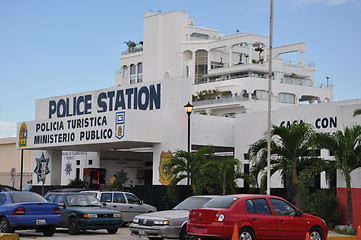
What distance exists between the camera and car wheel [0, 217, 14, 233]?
22422mm

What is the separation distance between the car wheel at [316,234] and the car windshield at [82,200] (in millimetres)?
8793

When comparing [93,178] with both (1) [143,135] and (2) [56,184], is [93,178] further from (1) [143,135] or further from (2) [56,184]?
(1) [143,135]

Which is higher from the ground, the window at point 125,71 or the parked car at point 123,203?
the window at point 125,71

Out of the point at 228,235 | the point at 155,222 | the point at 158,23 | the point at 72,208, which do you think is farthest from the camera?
the point at 158,23

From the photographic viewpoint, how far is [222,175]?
102ft

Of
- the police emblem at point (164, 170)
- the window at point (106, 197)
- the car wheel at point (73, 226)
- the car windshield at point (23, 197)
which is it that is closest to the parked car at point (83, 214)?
the car wheel at point (73, 226)

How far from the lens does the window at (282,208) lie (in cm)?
1989

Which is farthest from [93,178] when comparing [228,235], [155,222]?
[228,235]

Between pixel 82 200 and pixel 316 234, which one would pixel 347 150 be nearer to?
pixel 316 234

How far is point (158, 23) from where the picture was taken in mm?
104875

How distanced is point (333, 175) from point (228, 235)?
11.7 metres

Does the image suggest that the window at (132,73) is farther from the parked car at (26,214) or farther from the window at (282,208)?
the window at (282,208)

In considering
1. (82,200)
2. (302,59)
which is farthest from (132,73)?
(82,200)

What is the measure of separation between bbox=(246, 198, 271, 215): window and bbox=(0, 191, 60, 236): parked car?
6987 millimetres
